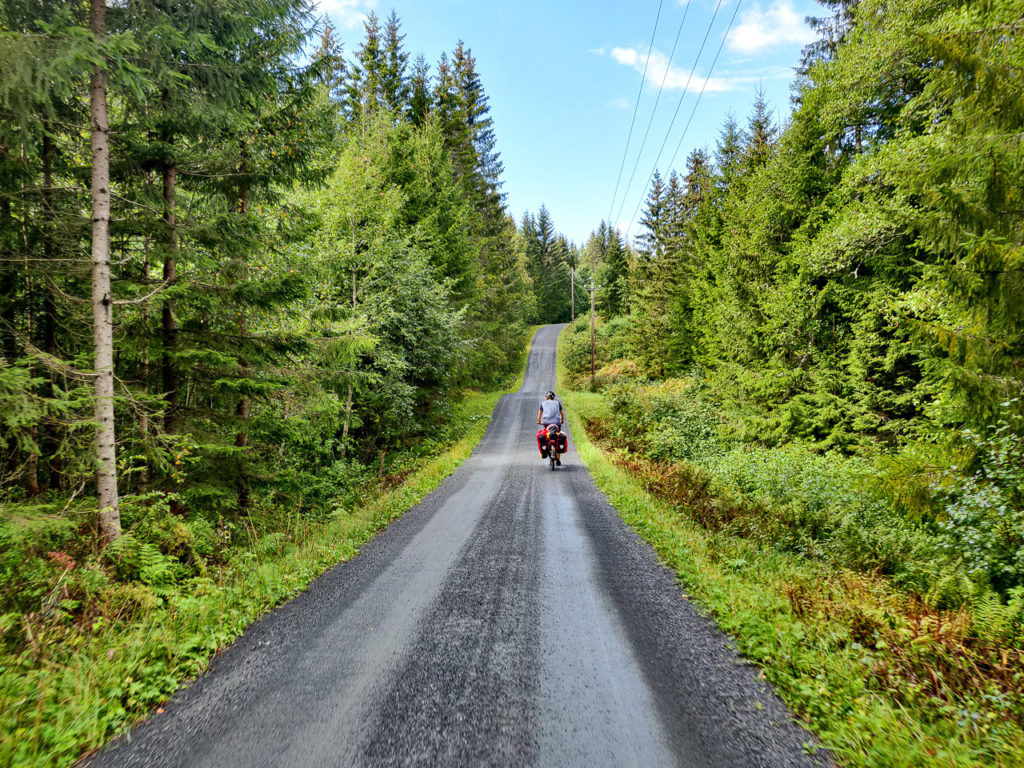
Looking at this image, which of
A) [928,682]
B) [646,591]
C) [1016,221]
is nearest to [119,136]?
[646,591]

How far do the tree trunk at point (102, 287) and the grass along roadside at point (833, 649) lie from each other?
6919 mm

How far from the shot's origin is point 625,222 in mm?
21156

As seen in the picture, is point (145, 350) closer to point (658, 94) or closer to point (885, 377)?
point (658, 94)

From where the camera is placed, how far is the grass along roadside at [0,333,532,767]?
8.68 ft

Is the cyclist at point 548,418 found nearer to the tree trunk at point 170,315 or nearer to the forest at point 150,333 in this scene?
the forest at point 150,333

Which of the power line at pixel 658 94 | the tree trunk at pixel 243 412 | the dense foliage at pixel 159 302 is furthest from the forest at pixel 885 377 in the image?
the tree trunk at pixel 243 412

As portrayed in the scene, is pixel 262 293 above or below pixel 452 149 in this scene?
below

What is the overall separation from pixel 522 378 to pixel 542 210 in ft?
136

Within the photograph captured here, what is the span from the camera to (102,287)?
504 centimetres

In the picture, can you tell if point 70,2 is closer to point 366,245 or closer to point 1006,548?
point 366,245

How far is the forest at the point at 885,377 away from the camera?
3531 millimetres

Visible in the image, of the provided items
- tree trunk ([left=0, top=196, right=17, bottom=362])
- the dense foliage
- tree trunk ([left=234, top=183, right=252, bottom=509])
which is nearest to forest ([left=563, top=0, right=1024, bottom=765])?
the dense foliage

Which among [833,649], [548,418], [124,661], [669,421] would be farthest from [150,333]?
[669,421]

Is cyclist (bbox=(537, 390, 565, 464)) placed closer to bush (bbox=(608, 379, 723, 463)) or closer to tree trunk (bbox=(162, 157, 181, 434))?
bush (bbox=(608, 379, 723, 463))
